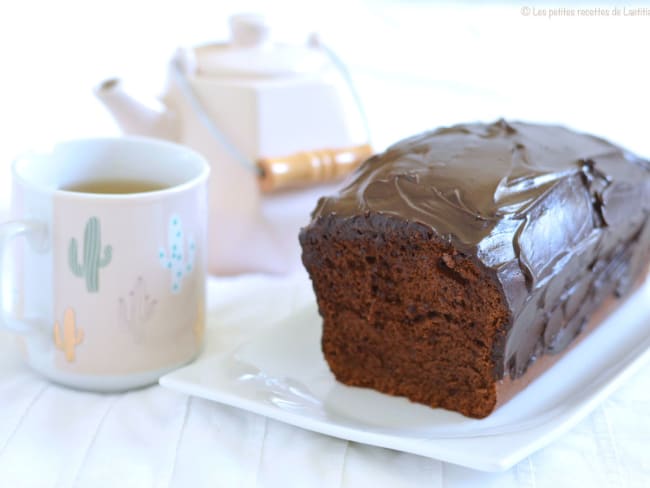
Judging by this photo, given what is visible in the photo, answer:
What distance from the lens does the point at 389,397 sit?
1.19m

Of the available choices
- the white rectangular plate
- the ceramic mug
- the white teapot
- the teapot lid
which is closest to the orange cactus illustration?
the ceramic mug

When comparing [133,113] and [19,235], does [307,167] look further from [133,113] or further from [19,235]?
[19,235]

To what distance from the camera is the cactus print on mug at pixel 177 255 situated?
1.15 m

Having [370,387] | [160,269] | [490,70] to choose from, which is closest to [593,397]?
[370,387]

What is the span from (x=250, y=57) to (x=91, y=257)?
56cm

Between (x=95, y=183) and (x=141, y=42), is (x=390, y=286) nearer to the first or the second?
(x=95, y=183)

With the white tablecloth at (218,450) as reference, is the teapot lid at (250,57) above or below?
above

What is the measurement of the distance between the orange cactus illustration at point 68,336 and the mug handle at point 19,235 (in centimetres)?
3

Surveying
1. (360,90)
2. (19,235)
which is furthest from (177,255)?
(360,90)

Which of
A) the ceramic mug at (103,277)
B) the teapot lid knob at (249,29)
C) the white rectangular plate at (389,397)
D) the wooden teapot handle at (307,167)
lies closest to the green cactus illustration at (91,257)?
the ceramic mug at (103,277)

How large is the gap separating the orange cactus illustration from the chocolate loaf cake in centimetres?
30

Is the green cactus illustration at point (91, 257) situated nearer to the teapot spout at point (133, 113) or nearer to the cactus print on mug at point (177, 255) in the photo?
the cactus print on mug at point (177, 255)

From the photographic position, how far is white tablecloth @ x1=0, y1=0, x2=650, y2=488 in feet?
3.33

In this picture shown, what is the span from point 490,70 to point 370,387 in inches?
50.7
